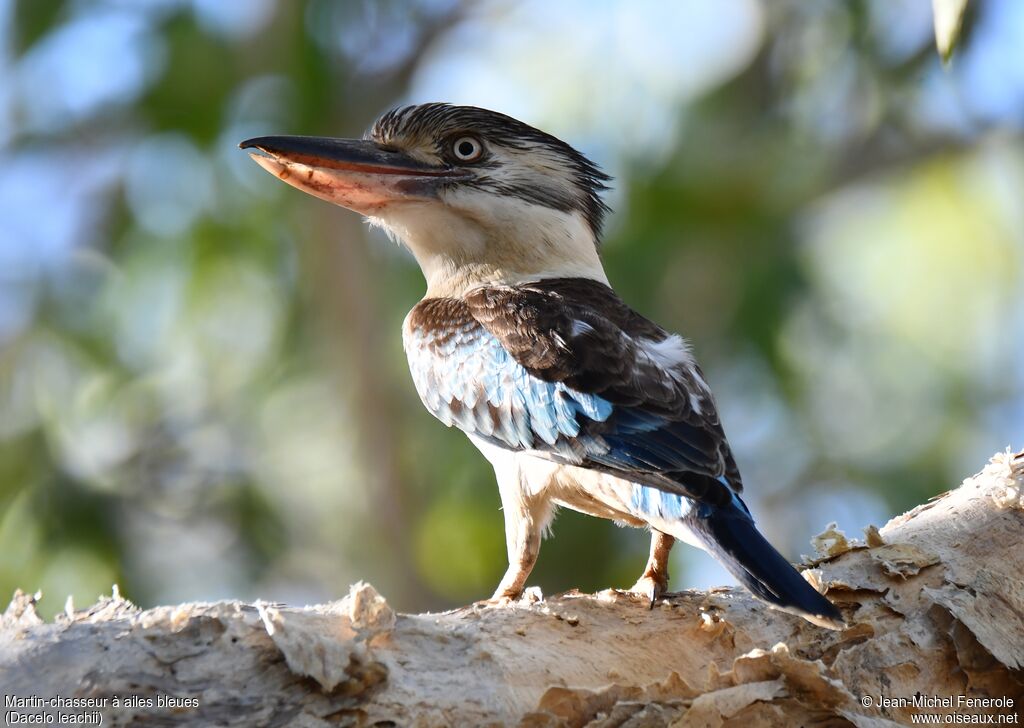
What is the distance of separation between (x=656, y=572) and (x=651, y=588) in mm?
111

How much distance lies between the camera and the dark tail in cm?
319

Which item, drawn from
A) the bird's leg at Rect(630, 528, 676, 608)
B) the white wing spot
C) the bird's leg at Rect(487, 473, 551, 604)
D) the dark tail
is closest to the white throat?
the white wing spot

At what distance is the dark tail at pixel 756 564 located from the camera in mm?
3191

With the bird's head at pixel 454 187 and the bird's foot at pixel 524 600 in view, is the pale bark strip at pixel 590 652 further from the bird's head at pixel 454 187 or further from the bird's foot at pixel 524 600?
the bird's head at pixel 454 187

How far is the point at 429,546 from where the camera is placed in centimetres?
1122

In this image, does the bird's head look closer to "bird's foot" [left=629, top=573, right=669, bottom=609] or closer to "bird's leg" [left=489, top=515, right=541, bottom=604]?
"bird's leg" [left=489, top=515, right=541, bottom=604]

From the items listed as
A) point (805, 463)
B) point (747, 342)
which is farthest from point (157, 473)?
point (805, 463)

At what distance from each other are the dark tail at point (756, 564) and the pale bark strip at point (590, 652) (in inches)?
5.1

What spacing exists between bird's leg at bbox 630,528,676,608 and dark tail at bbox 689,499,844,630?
0.23 metres

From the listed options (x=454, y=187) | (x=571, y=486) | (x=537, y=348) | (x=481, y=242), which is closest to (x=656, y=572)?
(x=571, y=486)

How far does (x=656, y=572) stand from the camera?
3.80 metres

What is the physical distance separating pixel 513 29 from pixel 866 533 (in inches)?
380

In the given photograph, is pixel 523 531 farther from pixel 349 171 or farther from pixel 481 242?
pixel 349 171

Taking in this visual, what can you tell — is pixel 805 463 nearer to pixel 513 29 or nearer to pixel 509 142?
pixel 513 29
